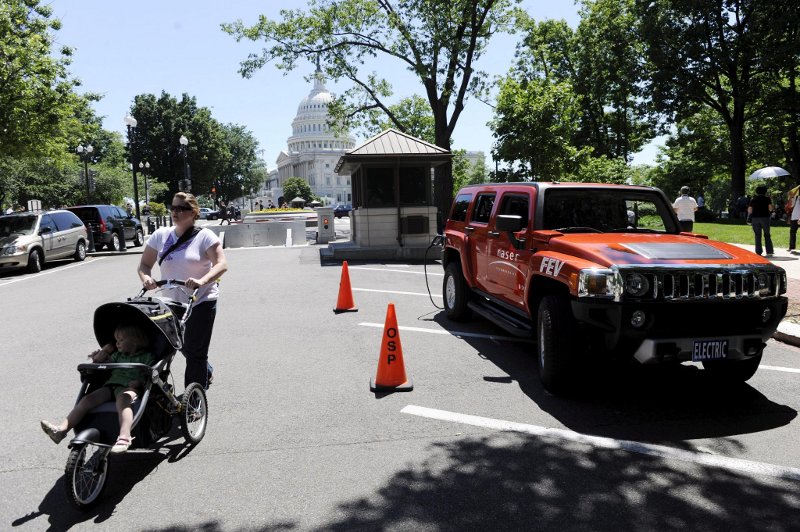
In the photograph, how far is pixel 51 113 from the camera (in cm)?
2109

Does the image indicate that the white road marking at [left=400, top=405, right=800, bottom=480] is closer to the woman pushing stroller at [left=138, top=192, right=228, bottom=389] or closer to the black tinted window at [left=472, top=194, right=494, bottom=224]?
the woman pushing stroller at [left=138, top=192, right=228, bottom=389]

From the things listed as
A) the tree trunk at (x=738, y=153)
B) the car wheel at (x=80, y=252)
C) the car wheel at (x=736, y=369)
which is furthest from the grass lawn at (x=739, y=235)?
the car wheel at (x=80, y=252)

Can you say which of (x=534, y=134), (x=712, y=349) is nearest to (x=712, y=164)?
(x=534, y=134)

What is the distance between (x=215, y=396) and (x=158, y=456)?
1323mm

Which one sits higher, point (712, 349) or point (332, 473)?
point (712, 349)

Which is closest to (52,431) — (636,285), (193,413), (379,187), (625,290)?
(193,413)

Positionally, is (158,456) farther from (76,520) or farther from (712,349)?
(712,349)

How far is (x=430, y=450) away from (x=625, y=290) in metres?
1.92

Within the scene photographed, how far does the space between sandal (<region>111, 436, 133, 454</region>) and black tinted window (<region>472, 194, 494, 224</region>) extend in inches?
205

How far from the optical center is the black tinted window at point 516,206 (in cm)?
676

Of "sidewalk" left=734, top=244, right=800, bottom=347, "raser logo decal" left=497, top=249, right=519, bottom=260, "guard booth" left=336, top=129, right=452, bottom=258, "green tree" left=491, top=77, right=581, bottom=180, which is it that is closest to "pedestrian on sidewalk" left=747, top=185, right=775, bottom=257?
"sidewalk" left=734, top=244, right=800, bottom=347

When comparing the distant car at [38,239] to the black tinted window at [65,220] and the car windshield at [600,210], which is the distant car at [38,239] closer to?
the black tinted window at [65,220]

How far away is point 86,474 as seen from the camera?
349cm

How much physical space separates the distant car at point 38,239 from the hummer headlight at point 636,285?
1658cm
